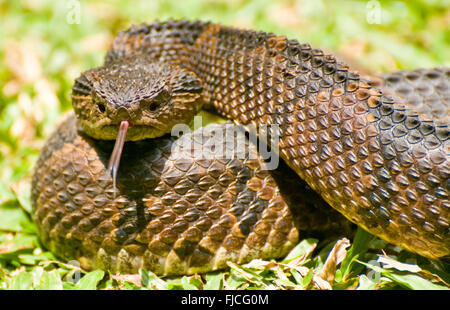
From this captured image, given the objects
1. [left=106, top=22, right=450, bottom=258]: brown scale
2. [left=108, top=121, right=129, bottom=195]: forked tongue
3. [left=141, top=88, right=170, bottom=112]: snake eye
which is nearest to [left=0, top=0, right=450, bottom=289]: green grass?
[left=106, top=22, right=450, bottom=258]: brown scale

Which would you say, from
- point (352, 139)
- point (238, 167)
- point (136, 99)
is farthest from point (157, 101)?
point (352, 139)

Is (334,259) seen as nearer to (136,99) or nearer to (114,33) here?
(136,99)

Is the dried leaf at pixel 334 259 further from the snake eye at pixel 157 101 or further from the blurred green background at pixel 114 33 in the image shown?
the blurred green background at pixel 114 33

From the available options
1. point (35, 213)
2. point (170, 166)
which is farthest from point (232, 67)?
point (35, 213)

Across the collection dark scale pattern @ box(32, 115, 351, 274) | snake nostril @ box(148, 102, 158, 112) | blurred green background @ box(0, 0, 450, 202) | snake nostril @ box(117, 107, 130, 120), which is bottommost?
dark scale pattern @ box(32, 115, 351, 274)

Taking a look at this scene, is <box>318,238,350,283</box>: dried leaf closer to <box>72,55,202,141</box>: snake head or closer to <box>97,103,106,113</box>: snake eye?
<box>72,55,202,141</box>: snake head

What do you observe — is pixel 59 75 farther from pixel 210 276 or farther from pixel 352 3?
pixel 352 3
